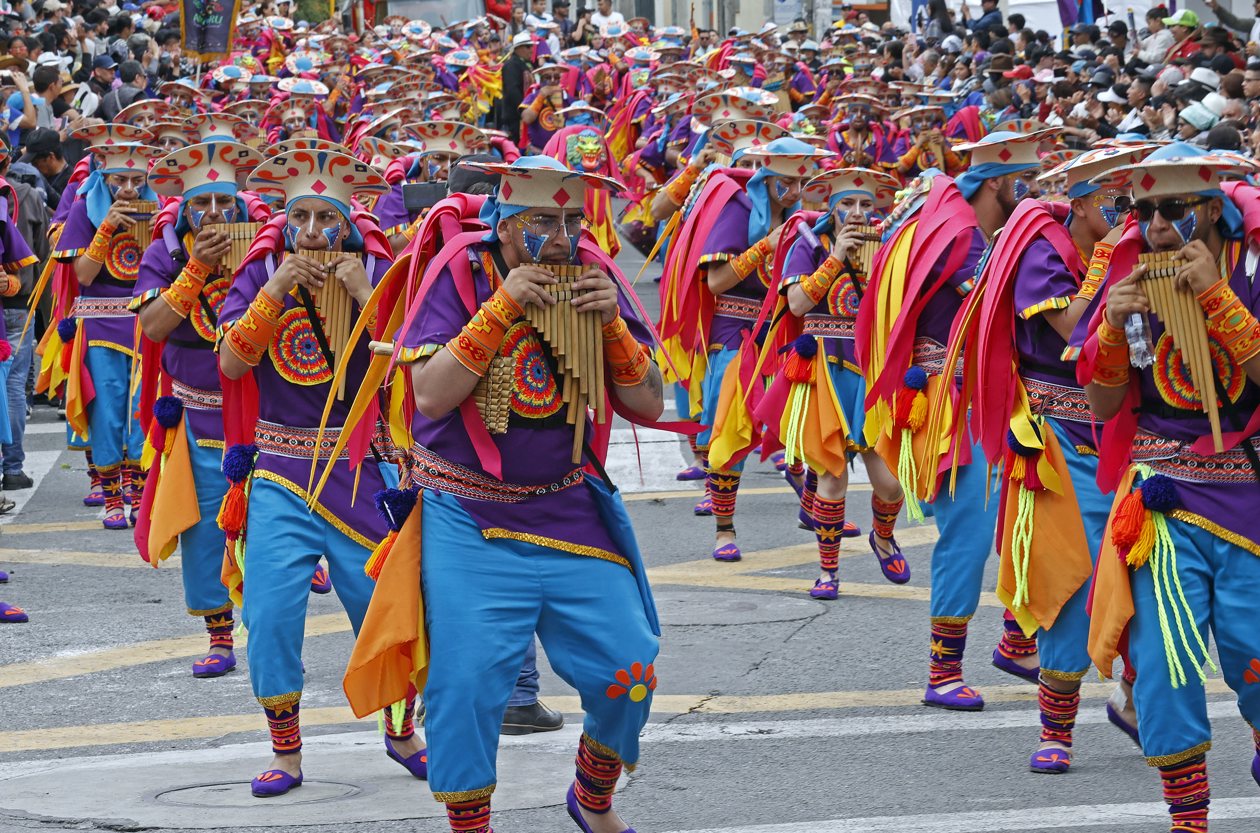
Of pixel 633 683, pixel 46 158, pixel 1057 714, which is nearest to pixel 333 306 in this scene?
pixel 633 683

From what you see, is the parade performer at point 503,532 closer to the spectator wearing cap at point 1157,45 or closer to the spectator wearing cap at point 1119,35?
the spectator wearing cap at point 1157,45

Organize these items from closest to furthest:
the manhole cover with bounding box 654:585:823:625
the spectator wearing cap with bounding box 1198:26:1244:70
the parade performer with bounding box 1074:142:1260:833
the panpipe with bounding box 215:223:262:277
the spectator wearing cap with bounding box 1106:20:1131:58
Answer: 1. the parade performer with bounding box 1074:142:1260:833
2. the panpipe with bounding box 215:223:262:277
3. the manhole cover with bounding box 654:585:823:625
4. the spectator wearing cap with bounding box 1198:26:1244:70
5. the spectator wearing cap with bounding box 1106:20:1131:58

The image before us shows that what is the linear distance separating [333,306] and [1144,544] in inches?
114

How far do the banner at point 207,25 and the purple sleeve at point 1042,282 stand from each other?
59.7 feet

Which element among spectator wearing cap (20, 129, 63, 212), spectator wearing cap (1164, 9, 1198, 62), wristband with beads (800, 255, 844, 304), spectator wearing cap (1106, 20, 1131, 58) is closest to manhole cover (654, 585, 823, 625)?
wristband with beads (800, 255, 844, 304)

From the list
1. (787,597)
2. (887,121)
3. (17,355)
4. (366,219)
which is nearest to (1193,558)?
(366,219)

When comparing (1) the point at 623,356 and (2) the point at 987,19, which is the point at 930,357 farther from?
(2) the point at 987,19

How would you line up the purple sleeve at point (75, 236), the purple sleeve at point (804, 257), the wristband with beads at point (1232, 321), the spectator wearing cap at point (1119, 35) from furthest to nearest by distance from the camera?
the spectator wearing cap at point (1119, 35), the purple sleeve at point (75, 236), the purple sleeve at point (804, 257), the wristband with beads at point (1232, 321)

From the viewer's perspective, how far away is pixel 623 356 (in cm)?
590

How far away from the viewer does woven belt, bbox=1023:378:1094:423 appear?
7.21m

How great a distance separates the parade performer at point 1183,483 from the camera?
5.74 metres

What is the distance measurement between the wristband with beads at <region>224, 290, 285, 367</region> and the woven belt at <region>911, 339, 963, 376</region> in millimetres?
2850

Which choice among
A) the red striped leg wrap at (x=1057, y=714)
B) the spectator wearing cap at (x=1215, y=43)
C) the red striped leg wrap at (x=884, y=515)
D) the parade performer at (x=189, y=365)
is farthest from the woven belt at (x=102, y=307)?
the spectator wearing cap at (x=1215, y=43)

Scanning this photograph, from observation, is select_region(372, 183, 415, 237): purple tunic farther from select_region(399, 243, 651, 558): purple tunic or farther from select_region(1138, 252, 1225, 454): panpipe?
select_region(1138, 252, 1225, 454): panpipe
